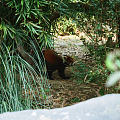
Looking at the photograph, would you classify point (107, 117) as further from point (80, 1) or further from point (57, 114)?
point (80, 1)

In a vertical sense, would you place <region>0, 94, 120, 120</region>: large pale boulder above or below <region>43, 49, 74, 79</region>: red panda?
above

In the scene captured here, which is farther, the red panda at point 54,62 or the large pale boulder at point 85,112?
the red panda at point 54,62

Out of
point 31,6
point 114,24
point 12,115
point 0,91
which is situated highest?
point 31,6

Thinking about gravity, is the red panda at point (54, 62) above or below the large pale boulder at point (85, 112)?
below

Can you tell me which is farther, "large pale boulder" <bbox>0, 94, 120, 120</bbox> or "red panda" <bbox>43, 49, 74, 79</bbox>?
"red panda" <bbox>43, 49, 74, 79</bbox>

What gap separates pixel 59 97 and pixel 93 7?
4.15 feet

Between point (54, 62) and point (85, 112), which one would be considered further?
point (54, 62)

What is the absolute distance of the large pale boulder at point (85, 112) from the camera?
2.42ft

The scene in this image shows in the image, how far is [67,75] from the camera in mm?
4516

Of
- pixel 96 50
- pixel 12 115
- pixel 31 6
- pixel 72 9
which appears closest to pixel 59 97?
pixel 96 50

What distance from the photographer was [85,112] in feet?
2.52

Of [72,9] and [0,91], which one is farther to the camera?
[72,9]

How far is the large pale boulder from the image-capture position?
2.42 feet

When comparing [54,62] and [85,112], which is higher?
[85,112]
